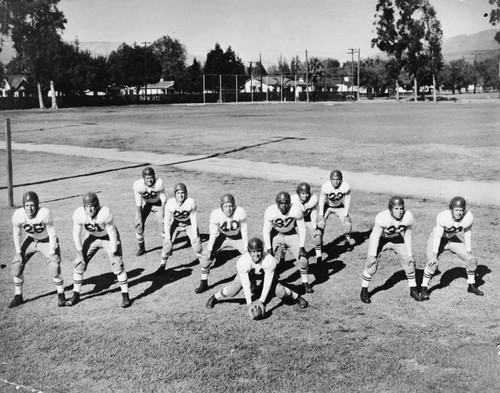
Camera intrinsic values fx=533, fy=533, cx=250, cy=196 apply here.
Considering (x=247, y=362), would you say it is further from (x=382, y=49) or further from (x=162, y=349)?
(x=382, y=49)

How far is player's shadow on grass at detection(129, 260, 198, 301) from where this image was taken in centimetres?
954

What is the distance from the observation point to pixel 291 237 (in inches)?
373

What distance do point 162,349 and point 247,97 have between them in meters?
111

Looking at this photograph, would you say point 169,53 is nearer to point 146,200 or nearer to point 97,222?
point 146,200

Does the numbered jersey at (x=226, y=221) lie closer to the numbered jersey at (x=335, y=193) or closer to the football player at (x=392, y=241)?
the football player at (x=392, y=241)

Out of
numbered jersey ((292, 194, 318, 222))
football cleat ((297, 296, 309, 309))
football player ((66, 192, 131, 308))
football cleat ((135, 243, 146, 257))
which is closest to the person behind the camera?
football cleat ((297, 296, 309, 309))

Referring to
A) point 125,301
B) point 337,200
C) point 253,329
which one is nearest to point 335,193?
point 337,200

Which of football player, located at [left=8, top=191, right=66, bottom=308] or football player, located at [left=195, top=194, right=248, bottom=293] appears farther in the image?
football player, located at [left=195, top=194, right=248, bottom=293]

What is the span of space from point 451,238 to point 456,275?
127 cm

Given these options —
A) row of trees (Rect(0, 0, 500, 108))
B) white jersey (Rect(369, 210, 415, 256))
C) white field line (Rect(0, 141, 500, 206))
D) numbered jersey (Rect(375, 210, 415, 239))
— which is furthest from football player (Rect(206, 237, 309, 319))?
row of trees (Rect(0, 0, 500, 108))

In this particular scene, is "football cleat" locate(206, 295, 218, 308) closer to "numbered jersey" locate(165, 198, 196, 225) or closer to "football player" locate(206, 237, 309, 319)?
"football player" locate(206, 237, 309, 319)

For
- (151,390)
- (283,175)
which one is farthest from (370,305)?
(283,175)

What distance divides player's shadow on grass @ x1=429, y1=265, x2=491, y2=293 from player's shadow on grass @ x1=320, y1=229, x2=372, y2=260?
2285 mm

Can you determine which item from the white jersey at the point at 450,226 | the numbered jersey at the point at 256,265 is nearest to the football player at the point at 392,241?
the white jersey at the point at 450,226
